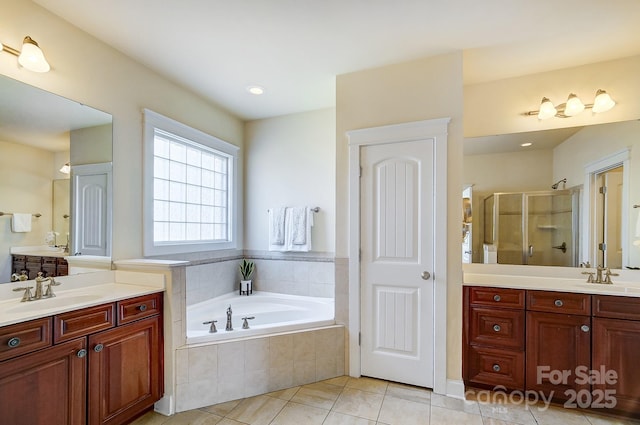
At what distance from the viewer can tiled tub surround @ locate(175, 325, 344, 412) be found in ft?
6.79

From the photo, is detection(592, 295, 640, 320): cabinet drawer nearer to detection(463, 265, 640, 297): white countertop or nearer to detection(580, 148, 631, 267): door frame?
detection(463, 265, 640, 297): white countertop

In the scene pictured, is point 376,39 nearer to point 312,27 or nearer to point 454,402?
point 312,27

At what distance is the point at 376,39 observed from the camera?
6.98 ft

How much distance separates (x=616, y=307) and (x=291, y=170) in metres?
3.04

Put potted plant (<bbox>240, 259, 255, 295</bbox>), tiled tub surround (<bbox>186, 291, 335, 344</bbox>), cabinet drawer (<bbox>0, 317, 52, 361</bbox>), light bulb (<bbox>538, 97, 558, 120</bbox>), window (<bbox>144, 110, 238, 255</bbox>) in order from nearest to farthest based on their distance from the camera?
cabinet drawer (<bbox>0, 317, 52, 361</bbox>), light bulb (<bbox>538, 97, 558, 120</bbox>), window (<bbox>144, 110, 238, 255</bbox>), tiled tub surround (<bbox>186, 291, 335, 344</bbox>), potted plant (<bbox>240, 259, 255, 295</bbox>)

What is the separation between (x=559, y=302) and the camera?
2.09 m

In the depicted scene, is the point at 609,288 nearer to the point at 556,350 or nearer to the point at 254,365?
the point at 556,350

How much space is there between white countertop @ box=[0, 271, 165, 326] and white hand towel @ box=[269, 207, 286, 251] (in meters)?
1.56

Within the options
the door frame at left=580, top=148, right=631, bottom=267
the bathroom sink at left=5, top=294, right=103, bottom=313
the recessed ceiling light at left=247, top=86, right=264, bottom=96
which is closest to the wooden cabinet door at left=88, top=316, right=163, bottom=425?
the bathroom sink at left=5, top=294, right=103, bottom=313

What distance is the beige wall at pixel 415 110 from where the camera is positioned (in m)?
2.27

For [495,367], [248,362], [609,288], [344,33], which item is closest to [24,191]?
[248,362]

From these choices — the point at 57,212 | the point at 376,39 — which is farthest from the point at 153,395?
the point at 376,39

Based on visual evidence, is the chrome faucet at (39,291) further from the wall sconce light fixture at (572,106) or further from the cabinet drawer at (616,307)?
the wall sconce light fixture at (572,106)

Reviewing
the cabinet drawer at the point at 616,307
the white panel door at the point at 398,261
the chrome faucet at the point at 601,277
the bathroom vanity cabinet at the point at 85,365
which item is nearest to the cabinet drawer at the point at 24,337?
the bathroom vanity cabinet at the point at 85,365
